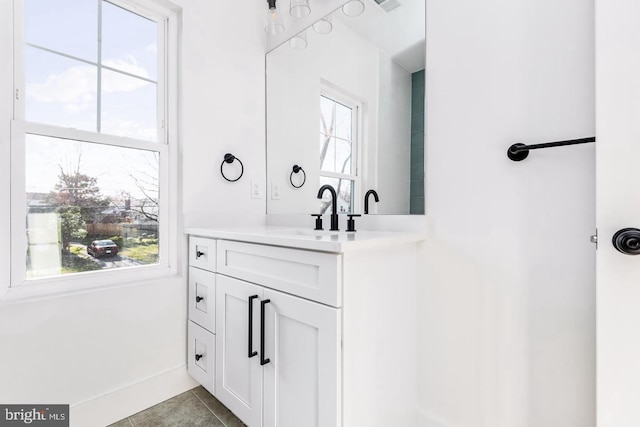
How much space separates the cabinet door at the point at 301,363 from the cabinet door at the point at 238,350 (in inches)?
2.5

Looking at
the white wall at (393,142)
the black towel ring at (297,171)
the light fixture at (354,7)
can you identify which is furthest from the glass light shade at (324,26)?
the black towel ring at (297,171)

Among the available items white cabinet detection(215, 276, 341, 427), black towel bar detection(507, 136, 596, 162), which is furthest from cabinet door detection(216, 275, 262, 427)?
black towel bar detection(507, 136, 596, 162)

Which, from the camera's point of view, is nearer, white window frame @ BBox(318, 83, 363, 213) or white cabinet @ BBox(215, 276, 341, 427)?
white cabinet @ BBox(215, 276, 341, 427)

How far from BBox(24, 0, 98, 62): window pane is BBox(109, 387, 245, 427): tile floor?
1723 millimetres

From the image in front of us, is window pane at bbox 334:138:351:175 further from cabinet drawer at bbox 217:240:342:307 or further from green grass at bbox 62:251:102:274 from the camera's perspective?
green grass at bbox 62:251:102:274

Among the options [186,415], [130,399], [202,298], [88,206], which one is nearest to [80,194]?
[88,206]

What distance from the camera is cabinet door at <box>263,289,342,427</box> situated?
0.92 metres

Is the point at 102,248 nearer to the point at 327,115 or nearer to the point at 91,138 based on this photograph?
the point at 91,138

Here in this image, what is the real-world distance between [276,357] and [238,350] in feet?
0.86

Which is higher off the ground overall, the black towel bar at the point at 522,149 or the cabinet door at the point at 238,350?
the black towel bar at the point at 522,149

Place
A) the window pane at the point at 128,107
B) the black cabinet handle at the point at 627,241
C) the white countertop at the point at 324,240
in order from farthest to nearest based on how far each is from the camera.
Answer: the window pane at the point at 128,107
the white countertop at the point at 324,240
the black cabinet handle at the point at 627,241

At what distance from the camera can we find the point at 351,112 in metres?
1.54

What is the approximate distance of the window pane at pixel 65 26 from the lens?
1283mm

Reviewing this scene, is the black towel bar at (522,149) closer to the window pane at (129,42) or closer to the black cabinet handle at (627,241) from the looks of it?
the black cabinet handle at (627,241)
